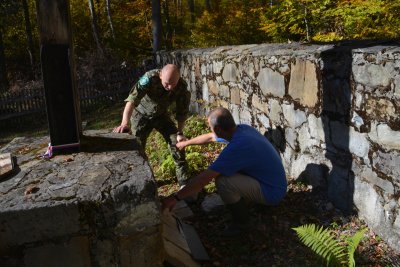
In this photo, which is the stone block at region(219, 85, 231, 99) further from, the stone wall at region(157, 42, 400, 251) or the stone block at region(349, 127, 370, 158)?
the stone block at region(349, 127, 370, 158)

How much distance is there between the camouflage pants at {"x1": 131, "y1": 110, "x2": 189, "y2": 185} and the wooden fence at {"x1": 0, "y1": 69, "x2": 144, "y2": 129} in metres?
8.37

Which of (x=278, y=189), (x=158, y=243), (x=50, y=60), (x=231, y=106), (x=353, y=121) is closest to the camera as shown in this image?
(x=158, y=243)

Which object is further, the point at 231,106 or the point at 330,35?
the point at 330,35

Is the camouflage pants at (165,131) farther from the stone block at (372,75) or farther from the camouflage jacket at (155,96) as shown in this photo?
the stone block at (372,75)

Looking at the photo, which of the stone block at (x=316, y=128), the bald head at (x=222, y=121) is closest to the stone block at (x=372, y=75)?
the stone block at (x=316, y=128)

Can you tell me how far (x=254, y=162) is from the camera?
3.54m

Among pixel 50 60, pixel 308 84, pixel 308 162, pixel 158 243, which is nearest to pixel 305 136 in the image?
A: pixel 308 162

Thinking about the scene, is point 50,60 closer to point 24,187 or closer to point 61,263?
point 24,187

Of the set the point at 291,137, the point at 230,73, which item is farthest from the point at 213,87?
the point at 291,137

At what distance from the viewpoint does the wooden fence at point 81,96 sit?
39.8 feet

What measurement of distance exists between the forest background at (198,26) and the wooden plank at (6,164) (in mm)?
6106

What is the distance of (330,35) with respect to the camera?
9.83 m

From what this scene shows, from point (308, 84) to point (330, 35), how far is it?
666cm

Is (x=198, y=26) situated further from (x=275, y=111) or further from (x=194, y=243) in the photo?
(x=194, y=243)
